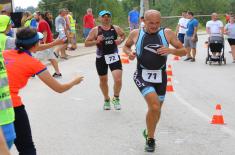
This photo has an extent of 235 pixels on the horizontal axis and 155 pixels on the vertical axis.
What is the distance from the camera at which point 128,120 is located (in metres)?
9.25

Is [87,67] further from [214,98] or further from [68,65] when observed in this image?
[214,98]

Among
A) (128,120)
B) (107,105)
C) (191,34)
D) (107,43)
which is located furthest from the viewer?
(191,34)

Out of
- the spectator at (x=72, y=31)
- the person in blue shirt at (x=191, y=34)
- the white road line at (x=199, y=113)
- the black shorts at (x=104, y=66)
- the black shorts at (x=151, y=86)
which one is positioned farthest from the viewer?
the spectator at (x=72, y=31)

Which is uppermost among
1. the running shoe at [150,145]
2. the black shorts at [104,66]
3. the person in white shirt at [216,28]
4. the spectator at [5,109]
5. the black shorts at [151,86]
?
the spectator at [5,109]

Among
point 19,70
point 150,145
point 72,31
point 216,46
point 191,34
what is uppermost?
point 19,70

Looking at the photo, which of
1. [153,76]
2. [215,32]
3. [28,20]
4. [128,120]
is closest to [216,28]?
[215,32]

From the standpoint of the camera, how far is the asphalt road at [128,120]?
7351 mm

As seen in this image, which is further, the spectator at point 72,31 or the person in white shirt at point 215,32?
the spectator at point 72,31

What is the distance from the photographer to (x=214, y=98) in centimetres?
1174

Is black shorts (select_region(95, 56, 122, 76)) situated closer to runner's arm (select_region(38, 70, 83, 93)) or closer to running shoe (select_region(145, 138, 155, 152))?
running shoe (select_region(145, 138, 155, 152))

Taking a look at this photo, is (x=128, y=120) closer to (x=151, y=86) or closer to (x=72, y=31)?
(x=151, y=86)

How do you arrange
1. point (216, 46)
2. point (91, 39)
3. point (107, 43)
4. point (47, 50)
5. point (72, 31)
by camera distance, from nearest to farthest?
point (91, 39) → point (107, 43) → point (47, 50) → point (216, 46) → point (72, 31)

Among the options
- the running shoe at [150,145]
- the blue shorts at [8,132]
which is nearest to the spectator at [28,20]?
the running shoe at [150,145]

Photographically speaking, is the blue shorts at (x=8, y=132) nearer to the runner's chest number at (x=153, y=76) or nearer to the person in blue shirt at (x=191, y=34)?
the runner's chest number at (x=153, y=76)
